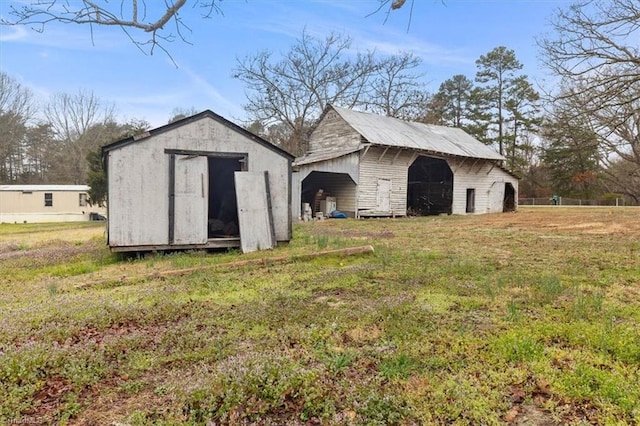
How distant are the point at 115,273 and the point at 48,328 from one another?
3250 mm

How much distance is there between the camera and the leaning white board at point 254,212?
9242mm

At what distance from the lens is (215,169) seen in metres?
12.8

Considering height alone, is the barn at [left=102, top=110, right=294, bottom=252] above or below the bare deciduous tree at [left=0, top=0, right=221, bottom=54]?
below

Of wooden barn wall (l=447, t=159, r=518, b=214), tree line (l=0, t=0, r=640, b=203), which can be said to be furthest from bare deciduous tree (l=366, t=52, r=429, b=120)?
wooden barn wall (l=447, t=159, r=518, b=214)

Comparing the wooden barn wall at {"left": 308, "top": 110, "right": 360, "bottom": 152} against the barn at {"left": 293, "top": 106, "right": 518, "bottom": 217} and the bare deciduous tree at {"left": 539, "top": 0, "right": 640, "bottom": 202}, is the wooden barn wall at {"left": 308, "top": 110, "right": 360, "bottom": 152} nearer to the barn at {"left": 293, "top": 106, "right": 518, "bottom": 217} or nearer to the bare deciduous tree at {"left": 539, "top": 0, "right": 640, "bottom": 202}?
the barn at {"left": 293, "top": 106, "right": 518, "bottom": 217}

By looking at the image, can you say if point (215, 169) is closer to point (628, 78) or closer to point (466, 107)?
point (628, 78)

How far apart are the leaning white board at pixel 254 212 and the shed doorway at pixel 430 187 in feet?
53.9

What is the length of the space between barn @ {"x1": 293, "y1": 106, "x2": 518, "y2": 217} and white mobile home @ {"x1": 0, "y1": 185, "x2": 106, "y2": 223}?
1887 centimetres

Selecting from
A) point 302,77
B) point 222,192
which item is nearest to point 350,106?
point 302,77

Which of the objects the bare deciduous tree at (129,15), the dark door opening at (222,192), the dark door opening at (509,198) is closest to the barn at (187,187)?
the dark door opening at (222,192)

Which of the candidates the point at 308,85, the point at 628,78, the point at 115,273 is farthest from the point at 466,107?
the point at 115,273

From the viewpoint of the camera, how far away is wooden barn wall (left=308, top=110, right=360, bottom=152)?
21.1 metres

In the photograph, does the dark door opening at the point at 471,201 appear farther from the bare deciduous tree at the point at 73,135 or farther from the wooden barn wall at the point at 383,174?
the bare deciduous tree at the point at 73,135

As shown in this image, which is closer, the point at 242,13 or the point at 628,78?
the point at 242,13
